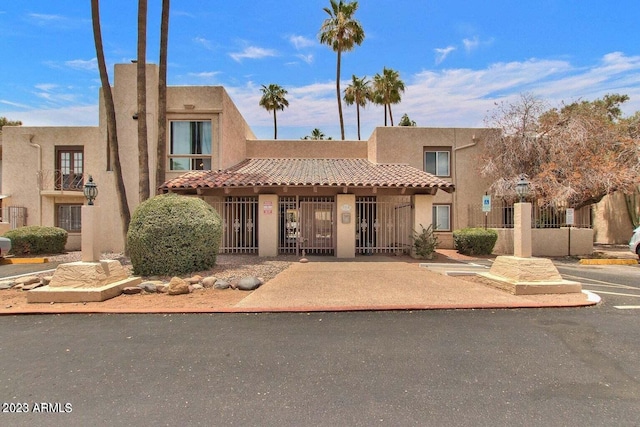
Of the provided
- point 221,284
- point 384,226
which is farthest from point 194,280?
point 384,226

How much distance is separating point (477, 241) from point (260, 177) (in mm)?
9516

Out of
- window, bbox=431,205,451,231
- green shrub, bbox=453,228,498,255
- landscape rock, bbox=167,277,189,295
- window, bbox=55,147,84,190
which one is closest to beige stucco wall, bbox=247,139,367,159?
window, bbox=431,205,451,231

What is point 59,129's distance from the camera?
56.8 feet

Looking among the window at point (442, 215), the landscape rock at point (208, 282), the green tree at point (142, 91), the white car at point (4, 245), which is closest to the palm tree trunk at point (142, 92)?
the green tree at point (142, 91)

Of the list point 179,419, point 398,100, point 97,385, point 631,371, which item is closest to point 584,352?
point 631,371

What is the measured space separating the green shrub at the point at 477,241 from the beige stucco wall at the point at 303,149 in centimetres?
684

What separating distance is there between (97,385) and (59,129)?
58.9 feet

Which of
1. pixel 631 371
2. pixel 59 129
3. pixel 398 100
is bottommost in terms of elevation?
pixel 631 371

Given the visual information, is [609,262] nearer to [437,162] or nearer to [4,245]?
[437,162]

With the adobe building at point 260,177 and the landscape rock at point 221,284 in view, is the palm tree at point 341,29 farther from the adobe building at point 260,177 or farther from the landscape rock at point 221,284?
the landscape rock at point 221,284

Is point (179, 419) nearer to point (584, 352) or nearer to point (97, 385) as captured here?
point (97, 385)

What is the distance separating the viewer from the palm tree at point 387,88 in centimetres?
3325

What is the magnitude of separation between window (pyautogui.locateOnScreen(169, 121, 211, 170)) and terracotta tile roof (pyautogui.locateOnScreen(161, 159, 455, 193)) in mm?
852

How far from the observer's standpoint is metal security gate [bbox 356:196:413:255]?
1510 cm
